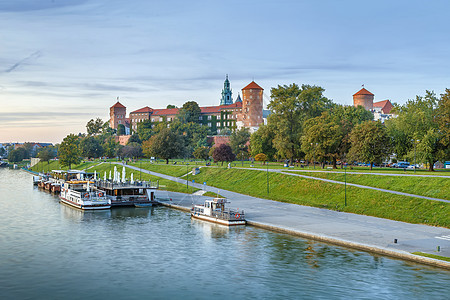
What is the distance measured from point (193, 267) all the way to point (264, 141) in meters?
72.4

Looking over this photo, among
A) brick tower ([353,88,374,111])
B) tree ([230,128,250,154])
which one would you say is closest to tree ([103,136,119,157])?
tree ([230,128,250,154])

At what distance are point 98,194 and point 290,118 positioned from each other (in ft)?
148

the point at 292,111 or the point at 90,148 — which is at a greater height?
the point at 292,111

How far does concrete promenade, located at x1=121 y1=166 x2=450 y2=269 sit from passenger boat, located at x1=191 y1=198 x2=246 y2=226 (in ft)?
4.86

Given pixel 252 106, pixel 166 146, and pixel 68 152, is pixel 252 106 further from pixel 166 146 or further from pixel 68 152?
pixel 68 152

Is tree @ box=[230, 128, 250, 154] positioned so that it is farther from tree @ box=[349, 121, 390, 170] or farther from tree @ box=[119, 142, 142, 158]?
tree @ box=[119, 142, 142, 158]

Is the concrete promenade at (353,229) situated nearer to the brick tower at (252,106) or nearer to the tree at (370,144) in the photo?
the tree at (370,144)

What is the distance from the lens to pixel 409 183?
186 feet

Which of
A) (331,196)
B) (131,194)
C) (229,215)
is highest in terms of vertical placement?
(331,196)

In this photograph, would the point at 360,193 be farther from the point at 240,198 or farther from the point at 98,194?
the point at 98,194

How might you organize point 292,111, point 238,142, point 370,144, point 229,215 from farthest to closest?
point 238,142 < point 292,111 < point 370,144 < point 229,215

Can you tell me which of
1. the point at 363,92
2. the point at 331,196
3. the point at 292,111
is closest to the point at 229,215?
the point at 331,196

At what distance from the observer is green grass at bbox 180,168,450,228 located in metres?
46.4

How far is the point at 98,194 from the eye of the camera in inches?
2739
